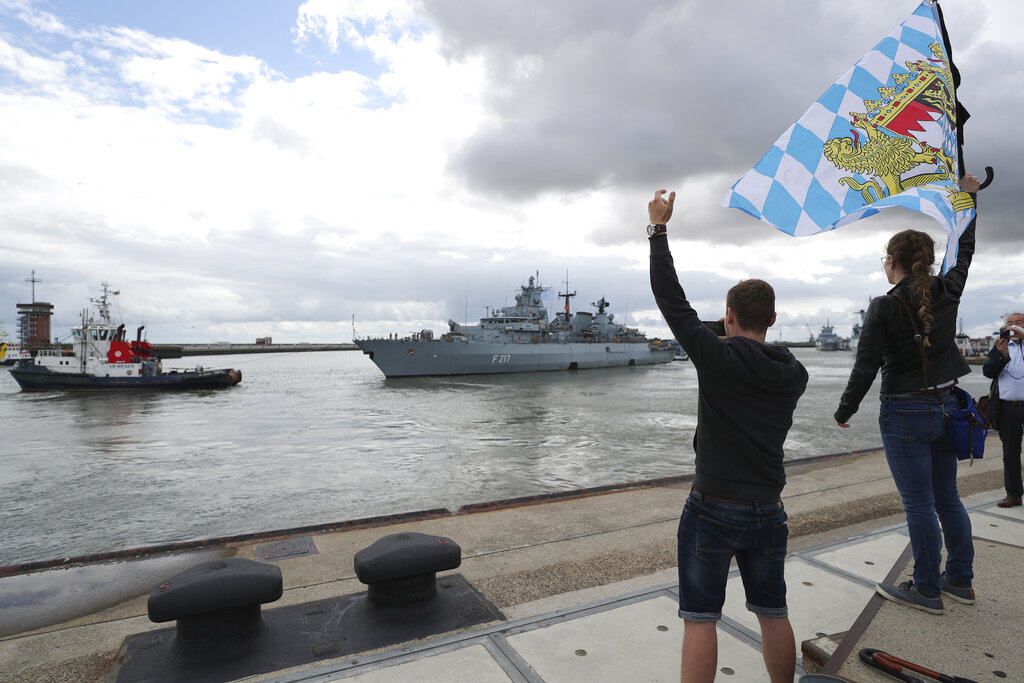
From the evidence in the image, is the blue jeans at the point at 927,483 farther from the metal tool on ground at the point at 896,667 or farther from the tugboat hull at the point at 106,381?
the tugboat hull at the point at 106,381

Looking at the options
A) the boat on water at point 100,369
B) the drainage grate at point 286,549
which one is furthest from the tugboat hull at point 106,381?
the drainage grate at point 286,549

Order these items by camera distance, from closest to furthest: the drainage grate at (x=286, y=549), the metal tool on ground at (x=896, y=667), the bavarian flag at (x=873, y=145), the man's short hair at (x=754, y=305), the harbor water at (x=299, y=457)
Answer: the man's short hair at (x=754, y=305)
the metal tool on ground at (x=896, y=667)
the bavarian flag at (x=873, y=145)
the drainage grate at (x=286, y=549)
the harbor water at (x=299, y=457)

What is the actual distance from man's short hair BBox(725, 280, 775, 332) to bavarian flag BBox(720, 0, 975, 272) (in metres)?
1.67

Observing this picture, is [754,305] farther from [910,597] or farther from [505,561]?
[505,561]

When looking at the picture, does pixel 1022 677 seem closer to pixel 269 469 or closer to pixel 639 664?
pixel 639 664

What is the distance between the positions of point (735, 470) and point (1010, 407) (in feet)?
13.8

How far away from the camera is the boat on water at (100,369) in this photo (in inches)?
1236

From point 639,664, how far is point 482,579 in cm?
121

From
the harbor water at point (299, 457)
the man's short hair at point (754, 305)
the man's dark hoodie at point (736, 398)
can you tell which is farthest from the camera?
the harbor water at point (299, 457)

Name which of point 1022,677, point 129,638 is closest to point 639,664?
point 1022,677

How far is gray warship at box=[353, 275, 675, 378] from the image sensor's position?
135 feet

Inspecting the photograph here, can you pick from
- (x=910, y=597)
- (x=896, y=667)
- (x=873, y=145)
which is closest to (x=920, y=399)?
(x=910, y=597)

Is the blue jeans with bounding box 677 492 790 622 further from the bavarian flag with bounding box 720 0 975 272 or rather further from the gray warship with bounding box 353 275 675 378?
the gray warship with bounding box 353 275 675 378

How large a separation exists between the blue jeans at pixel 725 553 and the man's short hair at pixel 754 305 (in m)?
0.59
